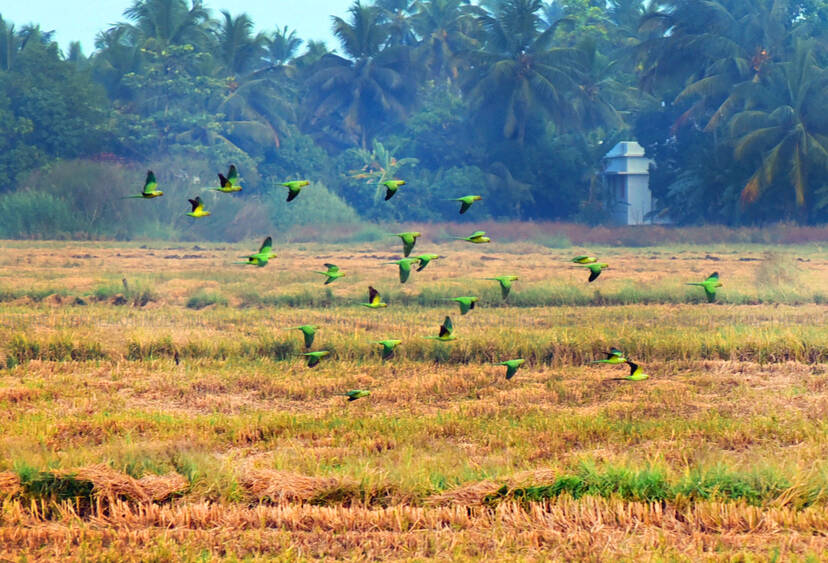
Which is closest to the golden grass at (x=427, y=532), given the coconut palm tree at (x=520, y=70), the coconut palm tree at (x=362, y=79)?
the coconut palm tree at (x=520, y=70)

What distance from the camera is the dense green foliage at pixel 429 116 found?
33656 mm

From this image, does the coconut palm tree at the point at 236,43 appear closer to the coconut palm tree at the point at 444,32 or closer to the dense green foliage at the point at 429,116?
the dense green foliage at the point at 429,116

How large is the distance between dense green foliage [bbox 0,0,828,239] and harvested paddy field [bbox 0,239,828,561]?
53.1 feet

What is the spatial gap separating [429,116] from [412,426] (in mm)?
36174

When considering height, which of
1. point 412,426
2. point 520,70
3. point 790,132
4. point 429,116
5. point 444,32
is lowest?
point 412,426

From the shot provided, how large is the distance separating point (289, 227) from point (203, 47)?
9.31 meters

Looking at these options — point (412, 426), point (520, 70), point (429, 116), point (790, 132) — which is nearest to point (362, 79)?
point (429, 116)

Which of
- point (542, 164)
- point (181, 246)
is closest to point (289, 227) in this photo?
point (181, 246)

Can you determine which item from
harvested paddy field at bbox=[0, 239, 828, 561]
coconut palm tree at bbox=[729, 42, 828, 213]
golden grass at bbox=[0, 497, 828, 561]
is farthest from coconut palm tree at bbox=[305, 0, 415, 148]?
golden grass at bbox=[0, 497, 828, 561]

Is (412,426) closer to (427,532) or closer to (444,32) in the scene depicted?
(427,532)

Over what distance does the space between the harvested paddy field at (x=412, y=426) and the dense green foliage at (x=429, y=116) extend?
Answer: 637 inches

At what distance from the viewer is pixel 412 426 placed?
8.71 metres

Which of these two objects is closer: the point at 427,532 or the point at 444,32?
the point at 427,532

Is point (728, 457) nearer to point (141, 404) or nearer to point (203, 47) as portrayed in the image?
point (141, 404)
